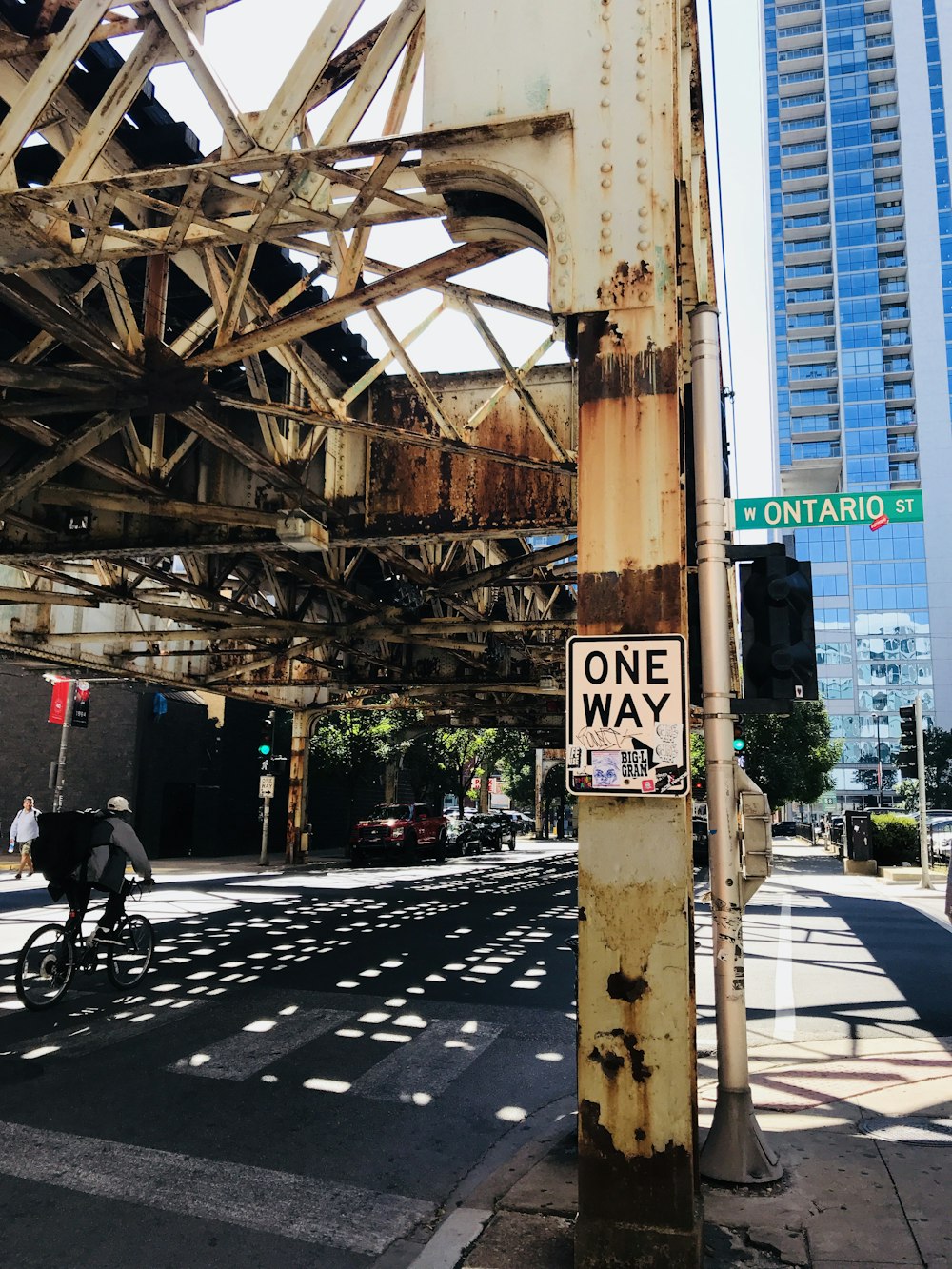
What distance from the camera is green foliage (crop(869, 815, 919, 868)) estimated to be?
99.8 feet

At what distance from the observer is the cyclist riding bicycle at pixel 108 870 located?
9047 mm

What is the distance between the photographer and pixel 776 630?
582 centimetres

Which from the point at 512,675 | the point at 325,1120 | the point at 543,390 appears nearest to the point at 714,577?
the point at 325,1120

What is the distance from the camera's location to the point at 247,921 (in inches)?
577

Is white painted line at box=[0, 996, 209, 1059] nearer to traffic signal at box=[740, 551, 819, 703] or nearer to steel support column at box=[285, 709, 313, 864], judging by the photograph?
traffic signal at box=[740, 551, 819, 703]

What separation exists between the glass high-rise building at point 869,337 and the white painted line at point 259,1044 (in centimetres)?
11263

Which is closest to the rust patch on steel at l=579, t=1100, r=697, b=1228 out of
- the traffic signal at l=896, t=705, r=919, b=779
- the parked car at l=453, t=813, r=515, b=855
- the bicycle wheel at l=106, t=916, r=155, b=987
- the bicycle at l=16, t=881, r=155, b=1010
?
the bicycle at l=16, t=881, r=155, b=1010

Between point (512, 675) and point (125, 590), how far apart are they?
10374mm

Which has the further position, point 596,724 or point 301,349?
point 301,349

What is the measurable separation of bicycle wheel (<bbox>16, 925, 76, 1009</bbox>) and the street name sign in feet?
21.7

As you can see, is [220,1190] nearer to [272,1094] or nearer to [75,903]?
[272,1094]

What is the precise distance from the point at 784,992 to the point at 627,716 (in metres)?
7.81

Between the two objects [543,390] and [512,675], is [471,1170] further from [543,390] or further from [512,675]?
[512,675]

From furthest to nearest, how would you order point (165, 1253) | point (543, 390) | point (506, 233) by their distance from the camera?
point (543, 390), point (506, 233), point (165, 1253)
